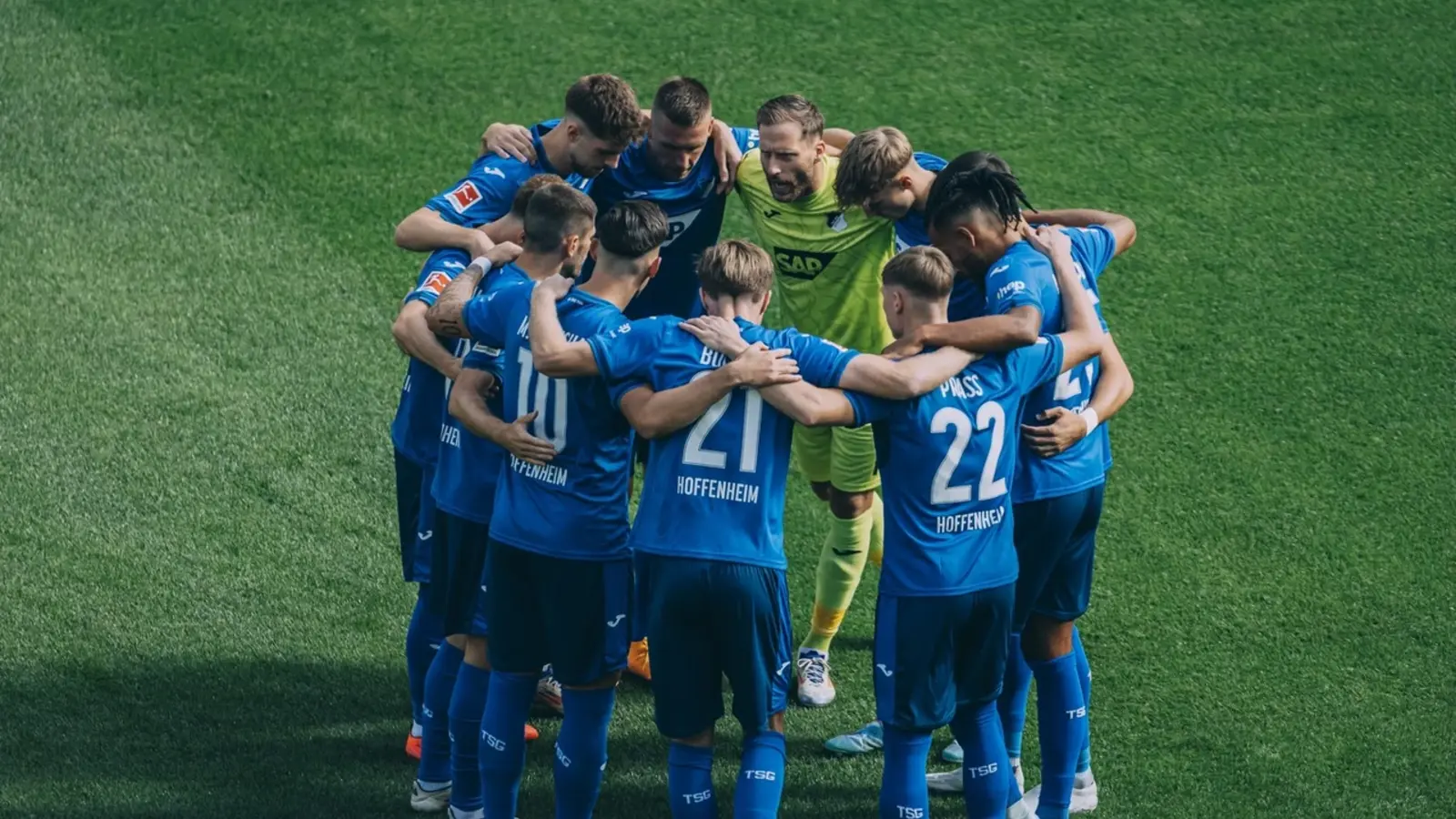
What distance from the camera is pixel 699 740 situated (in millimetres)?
5438

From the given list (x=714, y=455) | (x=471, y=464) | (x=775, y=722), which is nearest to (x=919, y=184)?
(x=714, y=455)

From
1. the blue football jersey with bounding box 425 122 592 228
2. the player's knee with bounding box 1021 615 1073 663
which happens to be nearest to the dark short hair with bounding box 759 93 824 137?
the blue football jersey with bounding box 425 122 592 228

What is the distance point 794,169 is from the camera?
667cm

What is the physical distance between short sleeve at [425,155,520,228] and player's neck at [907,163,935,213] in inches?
60.7

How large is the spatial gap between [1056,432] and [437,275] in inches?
87.8

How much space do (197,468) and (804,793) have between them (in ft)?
11.6

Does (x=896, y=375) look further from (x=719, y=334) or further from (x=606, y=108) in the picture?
(x=606, y=108)

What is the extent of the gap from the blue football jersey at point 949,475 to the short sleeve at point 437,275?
167 cm

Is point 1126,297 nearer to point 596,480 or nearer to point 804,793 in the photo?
point 804,793

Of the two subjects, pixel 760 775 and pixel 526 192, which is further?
pixel 526 192

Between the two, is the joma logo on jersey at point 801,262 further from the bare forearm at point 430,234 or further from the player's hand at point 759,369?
the player's hand at point 759,369

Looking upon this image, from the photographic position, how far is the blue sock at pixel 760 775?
546 centimetres

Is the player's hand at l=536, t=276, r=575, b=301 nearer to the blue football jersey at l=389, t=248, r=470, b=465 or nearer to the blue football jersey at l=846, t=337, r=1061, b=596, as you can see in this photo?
the blue football jersey at l=389, t=248, r=470, b=465

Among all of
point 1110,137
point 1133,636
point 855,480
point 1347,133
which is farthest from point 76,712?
point 1347,133
